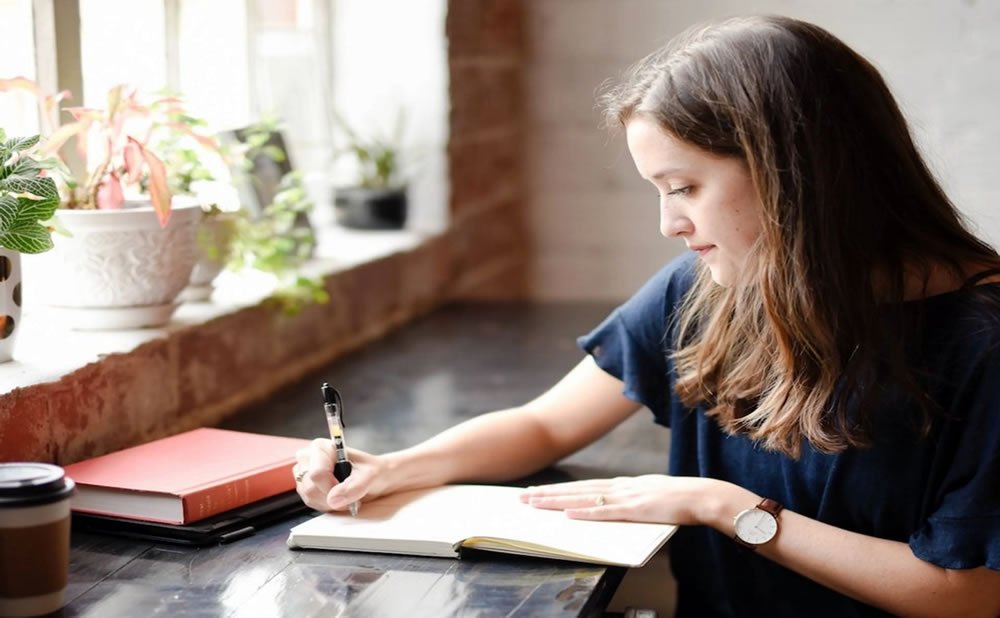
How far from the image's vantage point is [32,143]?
1.33m

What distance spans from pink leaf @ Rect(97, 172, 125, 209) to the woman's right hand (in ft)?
1.50

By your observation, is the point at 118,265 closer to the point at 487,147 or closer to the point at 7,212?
the point at 7,212

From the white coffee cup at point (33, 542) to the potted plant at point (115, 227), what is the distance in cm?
53

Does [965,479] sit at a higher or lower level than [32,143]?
lower

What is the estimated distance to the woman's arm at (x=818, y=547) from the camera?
1287 mm

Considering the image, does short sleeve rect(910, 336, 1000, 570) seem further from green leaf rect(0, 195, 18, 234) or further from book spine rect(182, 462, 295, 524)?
green leaf rect(0, 195, 18, 234)

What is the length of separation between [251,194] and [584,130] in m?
1.40

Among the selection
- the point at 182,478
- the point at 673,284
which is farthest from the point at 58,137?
the point at 673,284

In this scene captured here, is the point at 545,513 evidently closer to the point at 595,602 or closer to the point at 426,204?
the point at 595,602

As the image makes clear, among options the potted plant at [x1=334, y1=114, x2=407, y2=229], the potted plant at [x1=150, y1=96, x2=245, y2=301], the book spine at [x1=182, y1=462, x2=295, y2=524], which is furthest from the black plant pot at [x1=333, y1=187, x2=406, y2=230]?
the book spine at [x1=182, y1=462, x2=295, y2=524]

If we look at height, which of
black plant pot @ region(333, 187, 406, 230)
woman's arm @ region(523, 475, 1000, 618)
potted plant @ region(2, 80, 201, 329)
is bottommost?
woman's arm @ region(523, 475, 1000, 618)

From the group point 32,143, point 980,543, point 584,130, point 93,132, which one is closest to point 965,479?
point 980,543

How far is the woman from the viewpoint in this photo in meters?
1.29

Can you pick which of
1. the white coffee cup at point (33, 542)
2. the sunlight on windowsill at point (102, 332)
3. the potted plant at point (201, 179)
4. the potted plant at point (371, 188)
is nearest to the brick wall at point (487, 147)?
the potted plant at point (371, 188)
